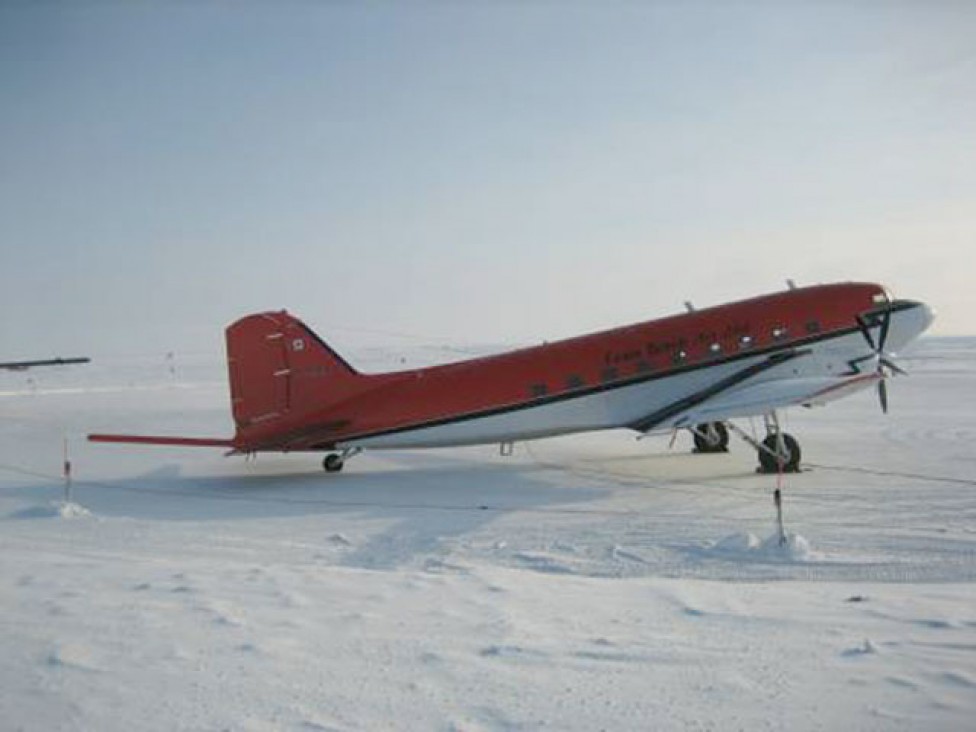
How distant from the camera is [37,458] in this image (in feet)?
A: 68.1

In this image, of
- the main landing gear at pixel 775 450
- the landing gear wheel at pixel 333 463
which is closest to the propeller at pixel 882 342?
the main landing gear at pixel 775 450

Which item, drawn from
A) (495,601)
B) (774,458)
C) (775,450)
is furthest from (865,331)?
(495,601)

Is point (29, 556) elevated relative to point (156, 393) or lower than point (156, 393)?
lower

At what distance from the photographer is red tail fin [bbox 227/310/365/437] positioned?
1644 centimetres

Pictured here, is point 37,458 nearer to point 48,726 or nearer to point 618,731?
A: point 48,726

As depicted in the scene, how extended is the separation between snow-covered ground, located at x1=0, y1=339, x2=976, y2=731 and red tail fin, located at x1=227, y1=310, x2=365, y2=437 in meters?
1.51

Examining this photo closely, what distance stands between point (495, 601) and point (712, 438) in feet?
43.9

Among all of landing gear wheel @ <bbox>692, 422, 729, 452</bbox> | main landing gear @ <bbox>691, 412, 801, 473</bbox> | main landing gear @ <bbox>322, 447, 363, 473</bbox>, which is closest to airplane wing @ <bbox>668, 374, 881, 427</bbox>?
main landing gear @ <bbox>691, 412, 801, 473</bbox>

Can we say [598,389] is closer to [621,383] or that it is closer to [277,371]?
[621,383]

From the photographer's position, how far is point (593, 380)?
57.1 ft

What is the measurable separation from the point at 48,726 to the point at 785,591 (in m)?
5.96

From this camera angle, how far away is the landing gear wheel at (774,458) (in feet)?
52.6

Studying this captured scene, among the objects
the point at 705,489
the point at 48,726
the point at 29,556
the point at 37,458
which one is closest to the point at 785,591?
the point at 48,726

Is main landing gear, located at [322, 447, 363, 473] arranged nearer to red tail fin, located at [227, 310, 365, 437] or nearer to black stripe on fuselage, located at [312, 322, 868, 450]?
black stripe on fuselage, located at [312, 322, 868, 450]
